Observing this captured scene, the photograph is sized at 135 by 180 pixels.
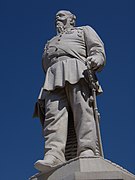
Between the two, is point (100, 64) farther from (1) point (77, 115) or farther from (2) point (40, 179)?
(2) point (40, 179)

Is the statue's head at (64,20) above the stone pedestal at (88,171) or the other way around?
above

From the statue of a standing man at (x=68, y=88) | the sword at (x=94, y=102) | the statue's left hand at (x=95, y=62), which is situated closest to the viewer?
the statue of a standing man at (x=68, y=88)

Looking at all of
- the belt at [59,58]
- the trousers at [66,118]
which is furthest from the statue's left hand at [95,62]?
the belt at [59,58]

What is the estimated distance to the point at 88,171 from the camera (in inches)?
184

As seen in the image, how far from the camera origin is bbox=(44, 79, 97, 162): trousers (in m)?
5.36

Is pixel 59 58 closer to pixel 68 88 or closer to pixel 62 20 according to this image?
pixel 68 88

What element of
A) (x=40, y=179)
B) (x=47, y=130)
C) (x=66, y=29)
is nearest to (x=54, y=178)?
(x=40, y=179)

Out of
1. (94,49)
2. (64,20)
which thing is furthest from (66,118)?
(64,20)

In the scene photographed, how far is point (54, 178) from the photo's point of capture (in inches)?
193

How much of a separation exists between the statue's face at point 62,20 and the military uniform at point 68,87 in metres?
0.15

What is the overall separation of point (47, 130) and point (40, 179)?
78cm

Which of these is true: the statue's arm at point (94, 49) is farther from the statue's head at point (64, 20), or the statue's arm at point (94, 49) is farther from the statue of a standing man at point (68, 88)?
the statue's head at point (64, 20)

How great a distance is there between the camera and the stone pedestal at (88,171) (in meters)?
4.55

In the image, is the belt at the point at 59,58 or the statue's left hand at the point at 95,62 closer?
the statue's left hand at the point at 95,62
